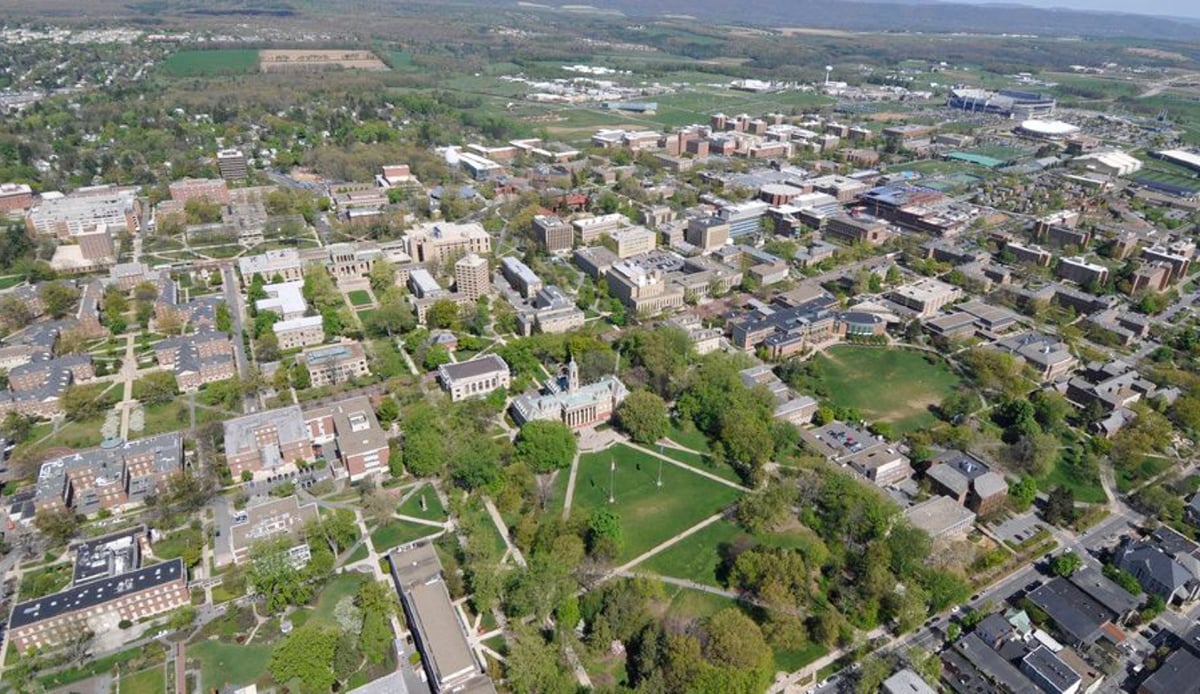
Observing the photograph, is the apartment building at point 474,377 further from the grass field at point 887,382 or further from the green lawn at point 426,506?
the grass field at point 887,382

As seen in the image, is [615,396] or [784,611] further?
[615,396]

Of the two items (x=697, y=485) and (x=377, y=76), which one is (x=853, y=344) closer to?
(x=697, y=485)

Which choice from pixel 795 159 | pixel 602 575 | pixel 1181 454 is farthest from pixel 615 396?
pixel 795 159

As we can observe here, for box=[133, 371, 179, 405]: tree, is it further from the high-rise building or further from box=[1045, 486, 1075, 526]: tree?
box=[1045, 486, 1075, 526]: tree

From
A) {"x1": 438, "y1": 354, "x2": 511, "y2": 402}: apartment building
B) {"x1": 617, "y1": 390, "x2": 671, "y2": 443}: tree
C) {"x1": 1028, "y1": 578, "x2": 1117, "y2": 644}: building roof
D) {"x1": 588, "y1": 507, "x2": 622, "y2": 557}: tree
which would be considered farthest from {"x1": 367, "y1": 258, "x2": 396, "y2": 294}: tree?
{"x1": 1028, "y1": 578, "x2": 1117, "y2": 644}: building roof

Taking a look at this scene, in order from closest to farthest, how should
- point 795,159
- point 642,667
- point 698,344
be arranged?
1. point 642,667
2. point 698,344
3. point 795,159

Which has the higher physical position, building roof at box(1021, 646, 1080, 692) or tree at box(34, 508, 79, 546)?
building roof at box(1021, 646, 1080, 692)

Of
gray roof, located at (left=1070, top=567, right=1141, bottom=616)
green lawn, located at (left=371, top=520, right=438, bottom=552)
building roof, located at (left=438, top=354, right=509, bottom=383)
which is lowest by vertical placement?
green lawn, located at (left=371, top=520, right=438, bottom=552)
